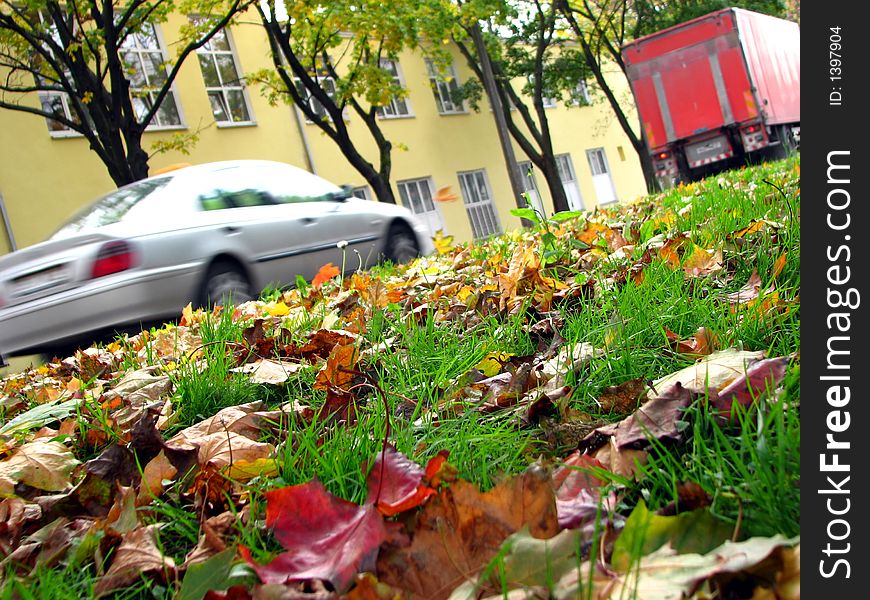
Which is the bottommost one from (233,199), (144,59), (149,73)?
(233,199)

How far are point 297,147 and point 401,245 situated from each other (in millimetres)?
12288

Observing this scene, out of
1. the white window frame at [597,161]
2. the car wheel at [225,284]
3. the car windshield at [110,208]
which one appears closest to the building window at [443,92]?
the white window frame at [597,161]

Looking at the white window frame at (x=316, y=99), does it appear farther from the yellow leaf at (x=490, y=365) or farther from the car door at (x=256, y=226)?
the yellow leaf at (x=490, y=365)

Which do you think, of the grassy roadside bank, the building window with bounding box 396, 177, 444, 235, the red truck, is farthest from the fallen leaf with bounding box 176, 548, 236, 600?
the building window with bounding box 396, 177, 444, 235

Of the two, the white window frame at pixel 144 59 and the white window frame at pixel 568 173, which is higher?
the white window frame at pixel 144 59

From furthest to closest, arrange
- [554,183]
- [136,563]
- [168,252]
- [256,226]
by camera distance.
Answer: [554,183] < [256,226] < [168,252] < [136,563]

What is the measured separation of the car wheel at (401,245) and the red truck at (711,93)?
12477mm

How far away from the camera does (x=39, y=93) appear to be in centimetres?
1603

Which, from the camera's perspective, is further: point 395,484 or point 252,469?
point 252,469

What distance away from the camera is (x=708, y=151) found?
797 inches

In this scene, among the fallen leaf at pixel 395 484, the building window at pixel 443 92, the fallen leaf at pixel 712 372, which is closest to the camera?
the fallen leaf at pixel 395 484

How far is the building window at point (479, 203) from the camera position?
1011 inches

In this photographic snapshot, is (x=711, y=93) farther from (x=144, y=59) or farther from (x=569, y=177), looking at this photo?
(x=144, y=59)

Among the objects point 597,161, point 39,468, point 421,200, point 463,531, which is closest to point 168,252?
point 39,468
